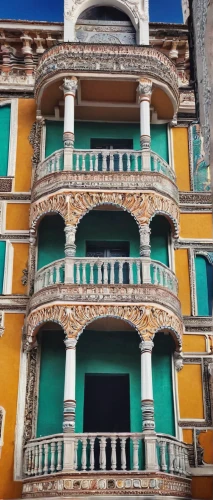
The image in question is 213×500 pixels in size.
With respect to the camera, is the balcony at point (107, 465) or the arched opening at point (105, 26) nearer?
the balcony at point (107, 465)

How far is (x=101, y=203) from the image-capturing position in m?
15.6

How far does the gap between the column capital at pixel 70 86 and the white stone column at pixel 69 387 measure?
19.1 feet

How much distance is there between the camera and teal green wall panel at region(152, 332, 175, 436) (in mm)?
14771

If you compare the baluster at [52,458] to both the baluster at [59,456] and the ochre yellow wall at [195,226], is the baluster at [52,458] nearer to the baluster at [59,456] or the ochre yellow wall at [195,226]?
the baluster at [59,456]

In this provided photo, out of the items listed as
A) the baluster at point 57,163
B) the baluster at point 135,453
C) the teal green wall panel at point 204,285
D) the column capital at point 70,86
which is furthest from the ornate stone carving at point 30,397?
the column capital at point 70,86

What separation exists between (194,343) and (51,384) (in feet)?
10.5

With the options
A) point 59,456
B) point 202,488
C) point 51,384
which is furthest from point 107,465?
point 51,384

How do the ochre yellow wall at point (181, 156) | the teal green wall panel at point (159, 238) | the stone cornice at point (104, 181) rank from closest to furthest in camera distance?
the stone cornice at point (104, 181)
the teal green wall panel at point (159, 238)
the ochre yellow wall at point (181, 156)

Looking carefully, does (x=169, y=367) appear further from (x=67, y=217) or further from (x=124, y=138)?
(x=124, y=138)

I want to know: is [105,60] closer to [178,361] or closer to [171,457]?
[178,361]

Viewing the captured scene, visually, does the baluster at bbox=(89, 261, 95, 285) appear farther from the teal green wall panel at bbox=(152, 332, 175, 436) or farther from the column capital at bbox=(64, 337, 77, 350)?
the teal green wall panel at bbox=(152, 332, 175, 436)

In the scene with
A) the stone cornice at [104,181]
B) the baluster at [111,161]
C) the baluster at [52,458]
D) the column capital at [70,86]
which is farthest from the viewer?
the column capital at [70,86]

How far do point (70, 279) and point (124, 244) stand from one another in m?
2.05

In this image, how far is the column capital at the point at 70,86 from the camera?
16500mm
